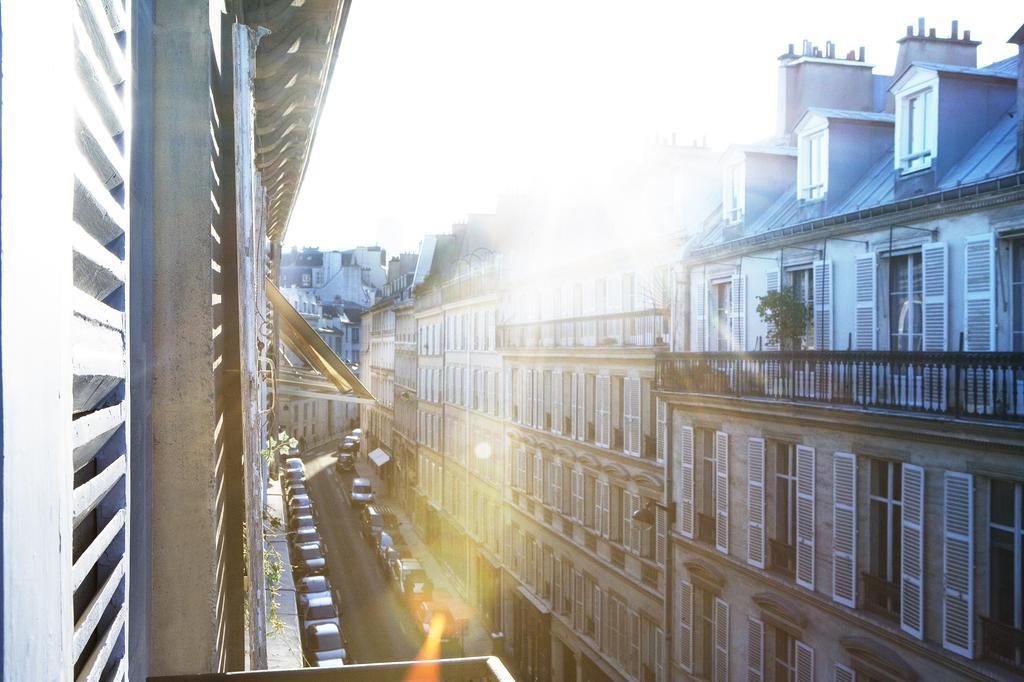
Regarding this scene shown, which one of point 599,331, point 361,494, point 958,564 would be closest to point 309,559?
point 599,331

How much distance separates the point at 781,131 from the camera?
22641mm

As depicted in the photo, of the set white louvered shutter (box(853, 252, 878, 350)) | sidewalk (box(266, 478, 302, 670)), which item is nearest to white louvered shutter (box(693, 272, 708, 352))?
white louvered shutter (box(853, 252, 878, 350))

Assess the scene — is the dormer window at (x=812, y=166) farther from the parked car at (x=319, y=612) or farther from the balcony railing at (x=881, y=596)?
the parked car at (x=319, y=612)

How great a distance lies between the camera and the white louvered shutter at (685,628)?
19.5 metres

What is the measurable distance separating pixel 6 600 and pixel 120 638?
1.54 meters

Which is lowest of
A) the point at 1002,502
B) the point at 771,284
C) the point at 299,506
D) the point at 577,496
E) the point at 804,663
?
the point at 299,506

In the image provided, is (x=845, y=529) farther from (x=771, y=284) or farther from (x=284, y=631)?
(x=284, y=631)

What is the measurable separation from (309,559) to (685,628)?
1208cm

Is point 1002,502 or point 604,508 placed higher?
point 1002,502

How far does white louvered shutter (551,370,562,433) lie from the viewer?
28.4 m

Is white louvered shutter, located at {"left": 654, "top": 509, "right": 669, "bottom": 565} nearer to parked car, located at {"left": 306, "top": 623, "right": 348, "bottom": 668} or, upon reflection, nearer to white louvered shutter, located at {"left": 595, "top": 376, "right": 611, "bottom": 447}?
white louvered shutter, located at {"left": 595, "top": 376, "right": 611, "bottom": 447}

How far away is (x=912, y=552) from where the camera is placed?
13.4 meters

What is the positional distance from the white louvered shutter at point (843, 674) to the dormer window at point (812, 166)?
834 cm

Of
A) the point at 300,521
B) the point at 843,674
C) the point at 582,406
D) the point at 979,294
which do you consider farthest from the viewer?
the point at 300,521
